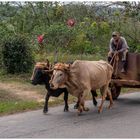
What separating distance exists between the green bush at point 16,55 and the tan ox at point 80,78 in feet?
18.0

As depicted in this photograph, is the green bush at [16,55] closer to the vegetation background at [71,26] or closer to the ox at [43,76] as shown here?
the vegetation background at [71,26]

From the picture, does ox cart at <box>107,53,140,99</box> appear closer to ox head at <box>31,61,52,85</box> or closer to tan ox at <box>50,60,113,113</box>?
tan ox at <box>50,60,113,113</box>

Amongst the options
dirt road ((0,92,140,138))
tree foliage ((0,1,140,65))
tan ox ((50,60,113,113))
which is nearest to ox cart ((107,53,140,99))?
dirt road ((0,92,140,138))

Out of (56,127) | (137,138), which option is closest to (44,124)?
(56,127)

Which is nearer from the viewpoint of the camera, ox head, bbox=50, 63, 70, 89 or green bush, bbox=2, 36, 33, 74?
ox head, bbox=50, 63, 70, 89

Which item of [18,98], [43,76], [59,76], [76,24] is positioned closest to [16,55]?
[18,98]

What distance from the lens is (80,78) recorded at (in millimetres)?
9977

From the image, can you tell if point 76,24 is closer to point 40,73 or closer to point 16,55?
point 16,55

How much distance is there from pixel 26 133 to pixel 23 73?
7.63m

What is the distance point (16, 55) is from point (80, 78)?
6095mm

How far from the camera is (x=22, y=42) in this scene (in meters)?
15.8

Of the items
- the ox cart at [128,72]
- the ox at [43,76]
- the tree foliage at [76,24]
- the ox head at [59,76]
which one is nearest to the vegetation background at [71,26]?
the tree foliage at [76,24]

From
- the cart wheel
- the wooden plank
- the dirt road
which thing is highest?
the wooden plank

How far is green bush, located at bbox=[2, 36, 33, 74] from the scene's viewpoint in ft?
51.2
